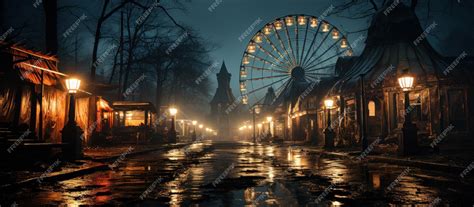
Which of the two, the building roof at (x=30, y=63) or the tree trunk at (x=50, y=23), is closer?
the building roof at (x=30, y=63)

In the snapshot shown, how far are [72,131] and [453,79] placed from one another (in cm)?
2129

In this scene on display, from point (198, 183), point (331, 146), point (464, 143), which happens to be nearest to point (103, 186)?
point (198, 183)

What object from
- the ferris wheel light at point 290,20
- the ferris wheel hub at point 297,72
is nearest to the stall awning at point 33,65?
the ferris wheel hub at point 297,72

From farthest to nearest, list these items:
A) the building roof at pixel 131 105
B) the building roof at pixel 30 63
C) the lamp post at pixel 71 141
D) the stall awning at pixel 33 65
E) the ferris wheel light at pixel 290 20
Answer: the ferris wheel light at pixel 290 20 → the building roof at pixel 131 105 → the stall awning at pixel 33 65 → the building roof at pixel 30 63 → the lamp post at pixel 71 141

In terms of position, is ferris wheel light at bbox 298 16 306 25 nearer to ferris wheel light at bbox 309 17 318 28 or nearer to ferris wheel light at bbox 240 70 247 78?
ferris wheel light at bbox 309 17 318 28

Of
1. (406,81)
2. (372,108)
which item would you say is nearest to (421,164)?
(406,81)

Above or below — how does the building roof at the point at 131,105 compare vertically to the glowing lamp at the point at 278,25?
below

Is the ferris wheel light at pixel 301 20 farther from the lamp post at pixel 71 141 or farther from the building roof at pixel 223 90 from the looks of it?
the building roof at pixel 223 90

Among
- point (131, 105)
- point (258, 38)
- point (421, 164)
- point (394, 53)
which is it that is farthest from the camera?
point (258, 38)

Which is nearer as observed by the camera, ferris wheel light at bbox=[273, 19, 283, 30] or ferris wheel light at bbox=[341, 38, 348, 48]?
ferris wheel light at bbox=[341, 38, 348, 48]

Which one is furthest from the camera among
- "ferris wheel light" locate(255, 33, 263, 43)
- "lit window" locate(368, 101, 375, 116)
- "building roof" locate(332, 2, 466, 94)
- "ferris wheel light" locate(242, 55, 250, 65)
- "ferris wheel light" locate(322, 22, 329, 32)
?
A: "ferris wheel light" locate(242, 55, 250, 65)

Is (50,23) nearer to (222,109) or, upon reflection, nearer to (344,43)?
(344,43)

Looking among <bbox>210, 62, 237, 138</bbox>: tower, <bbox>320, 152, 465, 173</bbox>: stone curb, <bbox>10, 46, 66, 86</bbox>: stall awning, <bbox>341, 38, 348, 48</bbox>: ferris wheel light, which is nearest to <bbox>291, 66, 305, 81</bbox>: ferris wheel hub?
<bbox>341, 38, 348, 48</bbox>: ferris wheel light

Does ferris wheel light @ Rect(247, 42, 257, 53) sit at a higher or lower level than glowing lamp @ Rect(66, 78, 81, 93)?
higher
